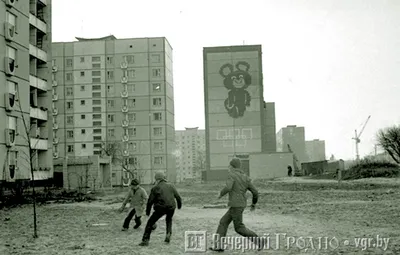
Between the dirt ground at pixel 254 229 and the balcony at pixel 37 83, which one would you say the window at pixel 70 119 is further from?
the dirt ground at pixel 254 229

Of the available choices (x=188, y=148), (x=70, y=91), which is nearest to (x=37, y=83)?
(x=70, y=91)

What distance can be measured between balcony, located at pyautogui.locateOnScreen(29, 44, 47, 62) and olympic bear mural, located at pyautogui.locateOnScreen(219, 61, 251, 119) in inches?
1670

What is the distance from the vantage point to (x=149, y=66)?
250ft

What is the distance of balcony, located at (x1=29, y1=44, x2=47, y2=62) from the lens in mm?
36250

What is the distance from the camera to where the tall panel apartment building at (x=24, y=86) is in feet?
99.4

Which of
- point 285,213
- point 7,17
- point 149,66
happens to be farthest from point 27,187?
point 149,66

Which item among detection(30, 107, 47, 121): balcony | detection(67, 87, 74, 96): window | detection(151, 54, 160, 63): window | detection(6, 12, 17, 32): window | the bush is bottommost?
the bush

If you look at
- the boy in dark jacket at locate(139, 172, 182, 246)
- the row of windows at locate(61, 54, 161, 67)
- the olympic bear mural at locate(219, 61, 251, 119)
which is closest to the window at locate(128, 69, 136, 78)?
the row of windows at locate(61, 54, 161, 67)

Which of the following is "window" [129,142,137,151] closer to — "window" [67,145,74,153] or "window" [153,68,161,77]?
"window" [67,145,74,153]

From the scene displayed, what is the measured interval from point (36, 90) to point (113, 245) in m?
30.5

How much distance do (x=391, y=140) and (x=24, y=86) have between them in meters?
55.6

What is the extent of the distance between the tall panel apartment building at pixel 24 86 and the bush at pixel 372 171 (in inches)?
1042

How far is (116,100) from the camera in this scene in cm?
7744

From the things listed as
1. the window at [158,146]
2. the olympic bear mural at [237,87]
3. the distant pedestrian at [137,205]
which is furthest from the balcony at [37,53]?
the olympic bear mural at [237,87]
